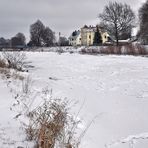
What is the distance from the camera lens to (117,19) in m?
78.9

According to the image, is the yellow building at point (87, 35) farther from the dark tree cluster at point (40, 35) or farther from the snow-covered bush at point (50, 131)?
the snow-covered bush at point (50, 131)

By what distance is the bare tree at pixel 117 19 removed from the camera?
7894 cm

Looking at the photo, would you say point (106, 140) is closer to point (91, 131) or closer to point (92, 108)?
point (91, 131)

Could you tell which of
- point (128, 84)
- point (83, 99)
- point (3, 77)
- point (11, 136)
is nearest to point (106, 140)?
point (11, 136)

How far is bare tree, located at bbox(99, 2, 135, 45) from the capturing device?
259ft

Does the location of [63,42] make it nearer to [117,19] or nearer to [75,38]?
[75,38]

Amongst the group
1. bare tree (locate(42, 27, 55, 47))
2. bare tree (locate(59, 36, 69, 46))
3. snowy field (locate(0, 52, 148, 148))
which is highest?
snowy field (locate(0, 52, 148, 148))

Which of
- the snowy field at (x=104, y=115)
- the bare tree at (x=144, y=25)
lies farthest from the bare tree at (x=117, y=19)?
the snowy field at (x=104, y=115)

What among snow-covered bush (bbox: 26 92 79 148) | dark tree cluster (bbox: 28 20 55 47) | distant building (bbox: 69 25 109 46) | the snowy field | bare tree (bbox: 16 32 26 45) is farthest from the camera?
distant building (bbox: 69 25 109 46)

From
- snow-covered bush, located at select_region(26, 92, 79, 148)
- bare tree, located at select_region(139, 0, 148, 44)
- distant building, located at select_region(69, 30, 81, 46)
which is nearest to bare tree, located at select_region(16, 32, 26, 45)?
distant building, located at select_region(69, 30, 81, 46)

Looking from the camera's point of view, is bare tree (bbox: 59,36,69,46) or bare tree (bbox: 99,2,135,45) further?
bare tree (bbox: 59,36,69,46)

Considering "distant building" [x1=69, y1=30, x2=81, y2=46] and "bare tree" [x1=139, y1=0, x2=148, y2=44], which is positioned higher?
"bare tree" [x1=139, y1=0, x2=148, y2=44]

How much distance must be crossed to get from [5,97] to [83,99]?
255cm

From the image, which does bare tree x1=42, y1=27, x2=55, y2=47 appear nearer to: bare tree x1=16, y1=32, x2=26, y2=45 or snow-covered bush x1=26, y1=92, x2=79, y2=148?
bare tree x1=16, y1=32, x2=26, y2=45
